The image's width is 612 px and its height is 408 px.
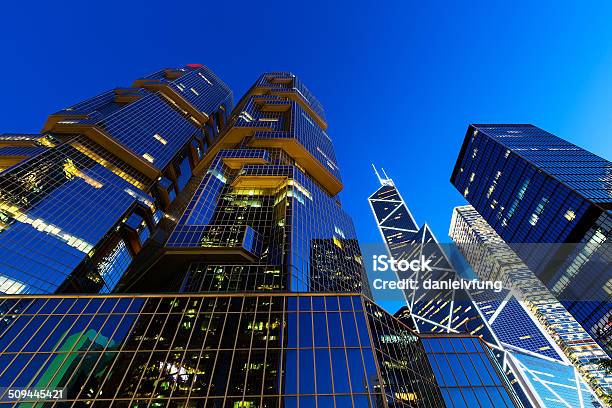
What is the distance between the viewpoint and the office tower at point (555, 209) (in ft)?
292

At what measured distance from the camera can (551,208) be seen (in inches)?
3944

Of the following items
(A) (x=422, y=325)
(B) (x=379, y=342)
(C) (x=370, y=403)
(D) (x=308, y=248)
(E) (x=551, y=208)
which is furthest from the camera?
(A) (x=422, y=325)

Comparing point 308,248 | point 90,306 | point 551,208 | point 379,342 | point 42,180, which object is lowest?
point 379,342

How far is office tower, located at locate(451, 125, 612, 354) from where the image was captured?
292ft

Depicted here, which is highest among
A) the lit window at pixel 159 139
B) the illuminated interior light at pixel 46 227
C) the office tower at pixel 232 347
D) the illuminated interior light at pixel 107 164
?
the lit window at pixel 159 139

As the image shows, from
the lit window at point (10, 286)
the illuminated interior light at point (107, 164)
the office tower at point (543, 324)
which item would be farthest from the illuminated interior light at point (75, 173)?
the office tower at point (543, 324)

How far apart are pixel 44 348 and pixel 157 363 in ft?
32.3

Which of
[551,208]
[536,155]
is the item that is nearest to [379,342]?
[551,208]

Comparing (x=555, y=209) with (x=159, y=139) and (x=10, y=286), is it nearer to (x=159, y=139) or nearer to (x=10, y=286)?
(x=159, y=139)

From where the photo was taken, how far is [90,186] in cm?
6962

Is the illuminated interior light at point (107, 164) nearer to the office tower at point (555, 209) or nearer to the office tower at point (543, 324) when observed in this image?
the office tower at point (555, 209)

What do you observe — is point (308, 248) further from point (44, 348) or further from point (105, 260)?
point (105, 260)

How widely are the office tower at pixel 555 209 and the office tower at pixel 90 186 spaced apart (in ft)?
380

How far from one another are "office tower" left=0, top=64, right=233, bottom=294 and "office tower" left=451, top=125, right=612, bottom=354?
4561 inches
